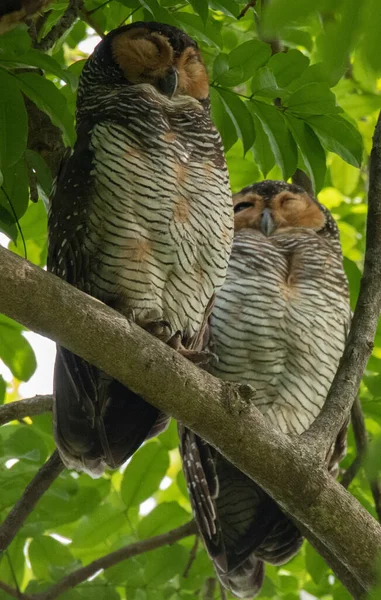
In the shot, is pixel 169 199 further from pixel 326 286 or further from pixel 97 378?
pixel 326 286

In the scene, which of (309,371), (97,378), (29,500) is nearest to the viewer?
(29,500)

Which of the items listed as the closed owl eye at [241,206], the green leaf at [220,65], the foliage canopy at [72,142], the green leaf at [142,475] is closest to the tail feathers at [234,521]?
the foliage canopy at [72,142]

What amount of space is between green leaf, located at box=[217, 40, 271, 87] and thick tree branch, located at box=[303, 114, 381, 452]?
0.47 meters

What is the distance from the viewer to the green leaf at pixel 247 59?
3033 mm

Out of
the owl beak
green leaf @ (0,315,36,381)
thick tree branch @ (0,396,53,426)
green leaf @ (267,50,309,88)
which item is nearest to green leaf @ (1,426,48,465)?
thick tree branch @ (0,396,53,426)

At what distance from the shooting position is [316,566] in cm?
365

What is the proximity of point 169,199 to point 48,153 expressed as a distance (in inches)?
21.8

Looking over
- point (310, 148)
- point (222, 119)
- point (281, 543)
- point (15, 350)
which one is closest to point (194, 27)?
point (222, 119)

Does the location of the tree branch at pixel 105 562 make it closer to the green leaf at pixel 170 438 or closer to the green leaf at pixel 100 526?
the green leaf at pixel 100 526

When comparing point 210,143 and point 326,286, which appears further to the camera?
point 326,286

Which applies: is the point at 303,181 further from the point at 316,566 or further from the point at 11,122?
the point at 11,122

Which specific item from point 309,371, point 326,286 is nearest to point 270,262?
point 326,286

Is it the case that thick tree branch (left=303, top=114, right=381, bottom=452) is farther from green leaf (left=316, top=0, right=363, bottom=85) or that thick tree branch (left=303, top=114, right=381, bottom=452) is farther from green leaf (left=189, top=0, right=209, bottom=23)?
green leaf (left=316, top=0, right=363, bottom=85)

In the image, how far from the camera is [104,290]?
3031 mm
